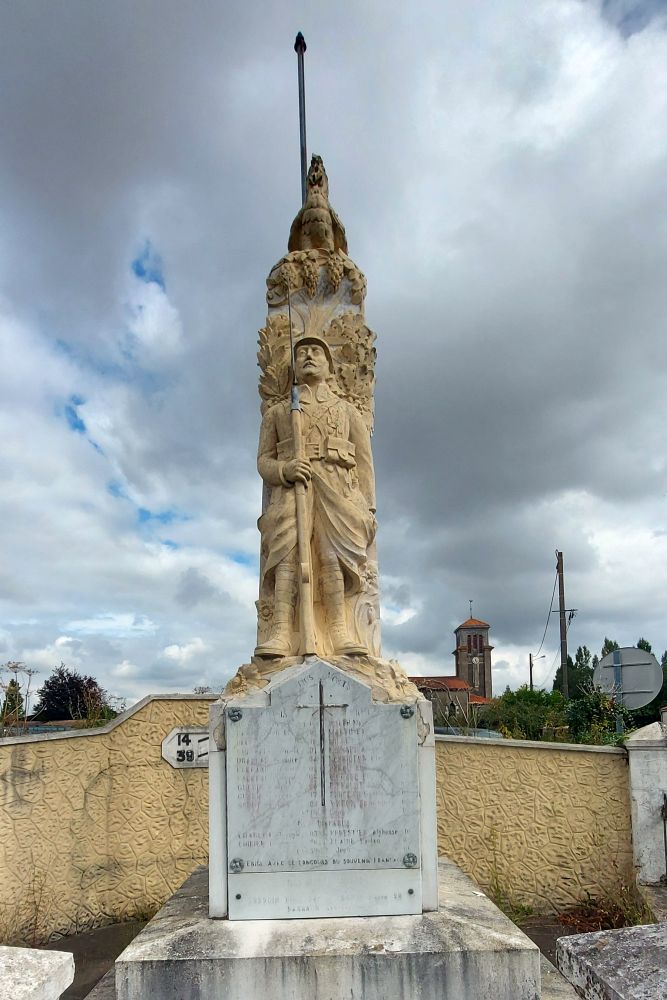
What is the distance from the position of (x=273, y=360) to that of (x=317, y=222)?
4.11 ft

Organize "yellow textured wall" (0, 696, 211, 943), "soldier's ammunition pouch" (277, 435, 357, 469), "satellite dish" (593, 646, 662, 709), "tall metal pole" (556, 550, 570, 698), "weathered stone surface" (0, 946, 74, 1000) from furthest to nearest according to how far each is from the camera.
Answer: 1. "tall metal pole" (556, 550, 570, 698)
2. "satellite dish" (593, 646, 662, 709)
3. "yellow textured wall" (0, 696, 211, 943)
4. "soldier's ammunition pouch" (277, 435, 357, 469)
5. "weathered stone surface" (0, 946, 74, 1000)

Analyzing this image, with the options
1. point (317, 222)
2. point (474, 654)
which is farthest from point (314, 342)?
point (474, 654)

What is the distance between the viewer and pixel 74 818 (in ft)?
21.4

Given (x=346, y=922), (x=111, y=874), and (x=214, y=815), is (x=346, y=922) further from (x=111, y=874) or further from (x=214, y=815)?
(x=111, y=874)

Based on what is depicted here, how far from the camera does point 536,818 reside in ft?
21.1

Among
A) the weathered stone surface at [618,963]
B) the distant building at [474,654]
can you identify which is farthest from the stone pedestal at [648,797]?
the distant building at [474,654]

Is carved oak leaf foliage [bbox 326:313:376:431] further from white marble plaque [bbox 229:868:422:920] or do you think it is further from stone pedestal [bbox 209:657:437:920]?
white marble plaque [bbox 229:868:422:920]

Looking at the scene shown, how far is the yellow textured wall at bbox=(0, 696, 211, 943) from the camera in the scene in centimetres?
609

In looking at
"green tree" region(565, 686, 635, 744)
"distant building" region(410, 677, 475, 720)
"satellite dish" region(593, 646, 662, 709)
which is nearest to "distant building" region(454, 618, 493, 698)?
"distant building" region(410, 677, 475, 720)

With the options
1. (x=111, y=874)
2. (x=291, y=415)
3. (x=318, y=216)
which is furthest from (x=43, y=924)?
(x=318, y=216)

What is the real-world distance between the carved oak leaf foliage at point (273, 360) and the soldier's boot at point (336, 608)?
137 cm

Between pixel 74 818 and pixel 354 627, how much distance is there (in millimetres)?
4099

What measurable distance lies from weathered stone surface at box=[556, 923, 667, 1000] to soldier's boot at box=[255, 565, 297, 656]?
2.25m

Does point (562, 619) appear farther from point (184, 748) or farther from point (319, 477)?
point (319, 477)
